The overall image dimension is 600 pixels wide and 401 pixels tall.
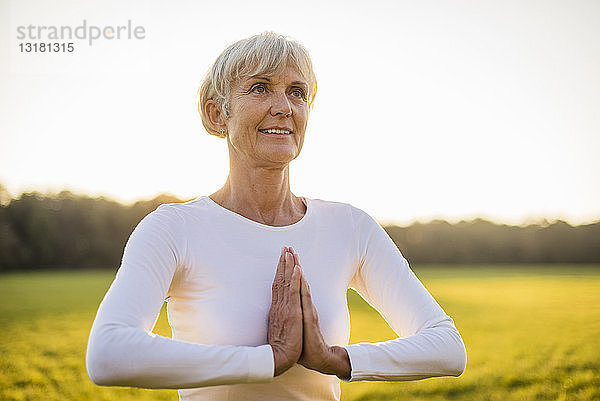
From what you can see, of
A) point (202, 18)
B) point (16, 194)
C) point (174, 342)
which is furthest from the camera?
point (16, 194)

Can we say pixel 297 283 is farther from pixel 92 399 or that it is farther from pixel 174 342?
pixel 92 399

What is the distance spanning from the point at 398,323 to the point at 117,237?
1444 centimetres

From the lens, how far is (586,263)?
35.5ft

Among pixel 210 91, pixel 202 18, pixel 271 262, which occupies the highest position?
pixel 202 18

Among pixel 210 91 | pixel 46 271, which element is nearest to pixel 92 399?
pixel 210 91

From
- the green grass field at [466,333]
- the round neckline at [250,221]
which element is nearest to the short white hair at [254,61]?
the round neckline at [250,221]

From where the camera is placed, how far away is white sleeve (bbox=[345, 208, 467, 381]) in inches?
53.8

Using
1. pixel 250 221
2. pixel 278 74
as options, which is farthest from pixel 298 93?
pixel 250 221

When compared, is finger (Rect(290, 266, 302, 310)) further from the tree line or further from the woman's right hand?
the tree line

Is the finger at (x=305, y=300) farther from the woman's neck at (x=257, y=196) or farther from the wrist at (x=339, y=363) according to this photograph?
the woman's neck at (x=257, y=196)

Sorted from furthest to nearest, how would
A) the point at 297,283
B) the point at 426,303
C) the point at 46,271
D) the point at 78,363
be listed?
1. the point at 46,271
2. the point at 78,363
3. the point at 426,303
4. the point at 297,283

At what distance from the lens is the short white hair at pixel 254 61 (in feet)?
4.79

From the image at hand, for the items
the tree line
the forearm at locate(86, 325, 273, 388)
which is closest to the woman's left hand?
the forearm at locate(86, 325, 273, 388)

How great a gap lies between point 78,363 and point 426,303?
690 centimetres
